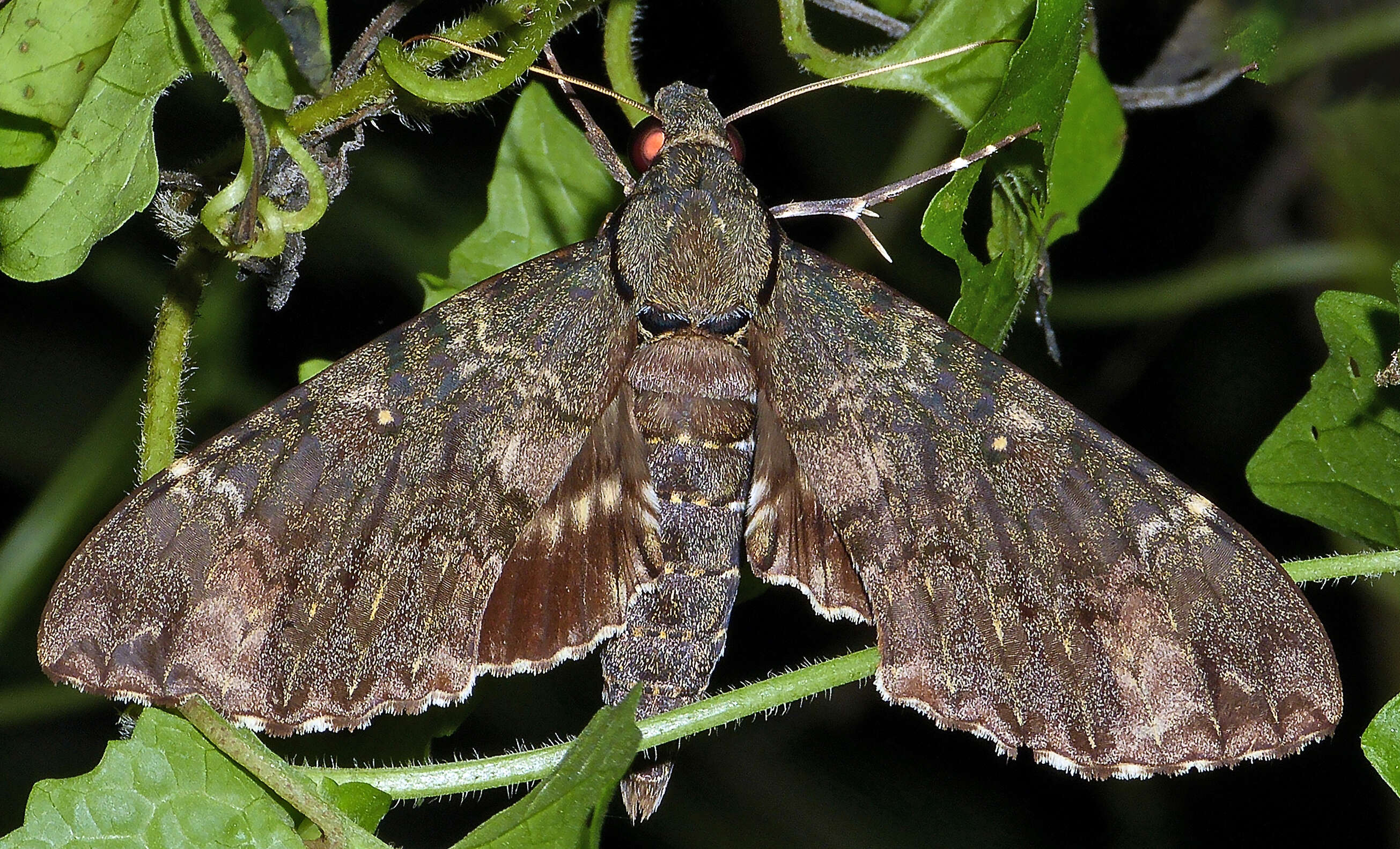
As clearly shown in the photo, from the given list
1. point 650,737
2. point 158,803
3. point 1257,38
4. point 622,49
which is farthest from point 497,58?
point 1257,38

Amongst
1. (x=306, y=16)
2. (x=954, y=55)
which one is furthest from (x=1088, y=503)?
(x=306, y=16)

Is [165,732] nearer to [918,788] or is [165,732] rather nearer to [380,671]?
[380,671]

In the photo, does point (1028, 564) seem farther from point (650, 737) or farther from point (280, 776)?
point (280, 776)

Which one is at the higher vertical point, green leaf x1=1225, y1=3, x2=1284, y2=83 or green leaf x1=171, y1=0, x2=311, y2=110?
green leaf x1=171, y1=0, x2=311, y2=110

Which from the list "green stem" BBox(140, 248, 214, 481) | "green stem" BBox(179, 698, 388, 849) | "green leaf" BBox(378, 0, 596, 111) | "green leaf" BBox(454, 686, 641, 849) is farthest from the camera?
"green stem" BBox(140, 248, 214, 481)

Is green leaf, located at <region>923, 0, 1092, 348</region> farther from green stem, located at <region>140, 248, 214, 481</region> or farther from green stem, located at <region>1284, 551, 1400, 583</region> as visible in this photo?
green stem, located at <region>140, 248, 214, 481</region>

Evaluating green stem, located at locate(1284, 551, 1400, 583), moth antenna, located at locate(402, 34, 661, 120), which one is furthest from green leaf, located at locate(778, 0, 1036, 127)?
green stem, located at locate(1284, 551, 1400, 583)

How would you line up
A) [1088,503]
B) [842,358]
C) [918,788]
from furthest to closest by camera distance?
1. [918,788]
2. [842,358]
3. [1088,503]
